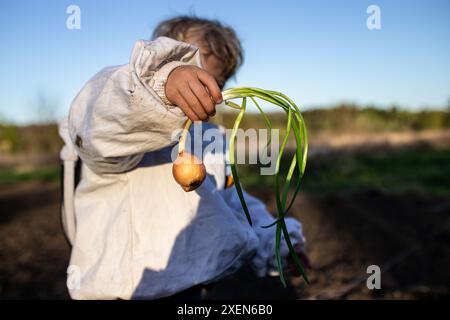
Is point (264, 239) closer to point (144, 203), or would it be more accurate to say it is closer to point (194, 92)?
point (144, 203)

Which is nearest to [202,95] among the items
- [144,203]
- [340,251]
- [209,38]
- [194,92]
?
[194,92]

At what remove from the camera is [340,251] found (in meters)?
3.77

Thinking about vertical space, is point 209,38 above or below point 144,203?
above

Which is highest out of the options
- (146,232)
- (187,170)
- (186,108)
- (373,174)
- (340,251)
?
(186,108)

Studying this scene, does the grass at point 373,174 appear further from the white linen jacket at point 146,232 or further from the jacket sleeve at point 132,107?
the jacket sleeve at point 132,107

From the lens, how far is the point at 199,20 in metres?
1.92

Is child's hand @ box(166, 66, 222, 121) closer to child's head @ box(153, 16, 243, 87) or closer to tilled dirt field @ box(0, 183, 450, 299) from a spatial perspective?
child's head @ box(153, 16, 243, 87)

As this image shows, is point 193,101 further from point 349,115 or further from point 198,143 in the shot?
point 349,115

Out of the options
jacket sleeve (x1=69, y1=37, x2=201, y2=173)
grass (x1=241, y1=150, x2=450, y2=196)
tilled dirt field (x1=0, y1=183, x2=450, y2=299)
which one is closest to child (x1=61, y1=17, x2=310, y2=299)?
jacket sleeve (x1=69, y1=37, x2=201, y2=173)

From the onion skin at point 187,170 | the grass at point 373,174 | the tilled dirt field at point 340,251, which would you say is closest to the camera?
the onion skin at point 187,170

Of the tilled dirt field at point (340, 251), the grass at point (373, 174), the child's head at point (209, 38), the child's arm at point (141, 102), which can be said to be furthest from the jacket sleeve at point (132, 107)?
the grass at point (373, 174)

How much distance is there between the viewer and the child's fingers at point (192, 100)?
958 mm

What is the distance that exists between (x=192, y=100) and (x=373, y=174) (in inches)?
318
